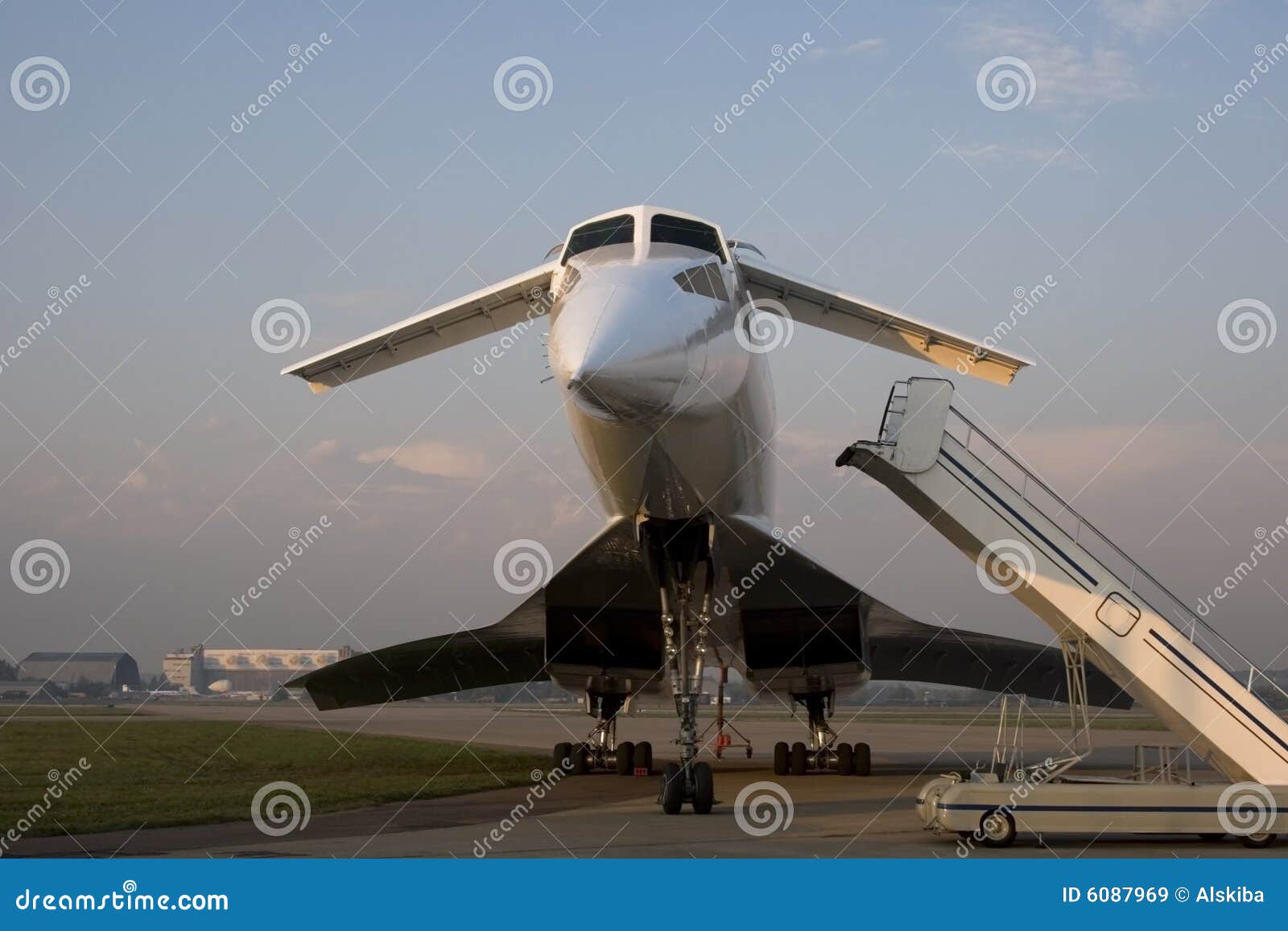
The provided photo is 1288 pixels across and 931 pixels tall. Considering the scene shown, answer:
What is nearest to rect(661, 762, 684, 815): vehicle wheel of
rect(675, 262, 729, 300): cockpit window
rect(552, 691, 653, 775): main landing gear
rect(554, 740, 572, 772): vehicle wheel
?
rect(675, 262, 729, 300): cockpit window

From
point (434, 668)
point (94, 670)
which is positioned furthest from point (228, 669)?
point (434, 668)

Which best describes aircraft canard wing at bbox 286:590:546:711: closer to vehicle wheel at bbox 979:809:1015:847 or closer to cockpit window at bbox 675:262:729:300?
cockpit window at bbox 675:262:729:300

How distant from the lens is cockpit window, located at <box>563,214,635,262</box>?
10.8m

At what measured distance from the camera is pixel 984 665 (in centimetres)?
2288

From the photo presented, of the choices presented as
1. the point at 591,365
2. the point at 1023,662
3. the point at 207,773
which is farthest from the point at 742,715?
the point at 591,365

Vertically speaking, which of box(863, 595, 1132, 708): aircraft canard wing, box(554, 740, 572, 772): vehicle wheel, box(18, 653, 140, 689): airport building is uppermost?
box(18, 653, 140, 689): airport building

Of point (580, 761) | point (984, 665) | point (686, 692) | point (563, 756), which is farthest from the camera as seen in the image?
point (984, 665)

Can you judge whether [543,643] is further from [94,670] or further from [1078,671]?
[94,670]

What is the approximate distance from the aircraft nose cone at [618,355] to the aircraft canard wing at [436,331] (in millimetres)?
2885

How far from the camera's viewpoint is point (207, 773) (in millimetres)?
18469

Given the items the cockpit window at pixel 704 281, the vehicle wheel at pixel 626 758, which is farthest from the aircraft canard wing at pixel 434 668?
the cockpit window at pixel 704 281

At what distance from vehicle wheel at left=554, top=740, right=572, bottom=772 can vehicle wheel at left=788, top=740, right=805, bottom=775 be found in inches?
136

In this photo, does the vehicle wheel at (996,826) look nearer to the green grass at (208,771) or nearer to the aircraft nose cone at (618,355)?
the aircraft nose cone at (618,355)

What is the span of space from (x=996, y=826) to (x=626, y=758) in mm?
9985
